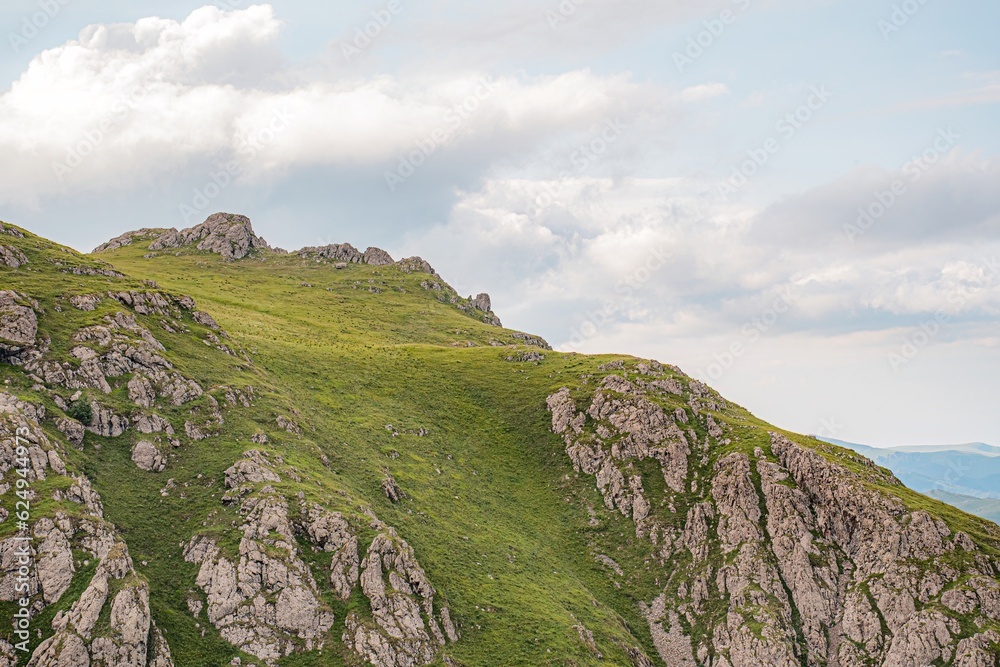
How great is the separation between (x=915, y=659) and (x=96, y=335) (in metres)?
115

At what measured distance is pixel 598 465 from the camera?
122 metres

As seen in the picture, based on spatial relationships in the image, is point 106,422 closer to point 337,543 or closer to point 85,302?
point 85,302

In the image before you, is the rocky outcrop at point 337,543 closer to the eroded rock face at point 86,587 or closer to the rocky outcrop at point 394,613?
the rocky outcrop at point 394,613

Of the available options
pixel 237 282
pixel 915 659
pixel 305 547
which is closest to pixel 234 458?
pixel 305 547

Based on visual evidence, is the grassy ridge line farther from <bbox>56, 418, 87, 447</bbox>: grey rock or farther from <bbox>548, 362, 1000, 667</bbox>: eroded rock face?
<bbox>56, 418, 87, 447</bbox>: grey rock

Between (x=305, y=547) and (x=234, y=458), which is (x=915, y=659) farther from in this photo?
(x=234, y=458)

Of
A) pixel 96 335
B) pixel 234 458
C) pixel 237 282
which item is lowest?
pixel 234 458

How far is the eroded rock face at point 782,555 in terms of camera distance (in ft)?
290

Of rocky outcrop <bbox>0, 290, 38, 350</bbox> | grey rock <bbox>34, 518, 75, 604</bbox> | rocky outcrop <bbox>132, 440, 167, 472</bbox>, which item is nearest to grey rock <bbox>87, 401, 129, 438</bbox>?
rocky outcrop <bbox>132, 440, 167, 472</bbox>

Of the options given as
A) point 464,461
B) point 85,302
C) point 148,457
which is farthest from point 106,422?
point 464,461

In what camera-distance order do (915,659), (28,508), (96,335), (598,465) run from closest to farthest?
(28,508) → (915,659) → (96,335) → (598,465)

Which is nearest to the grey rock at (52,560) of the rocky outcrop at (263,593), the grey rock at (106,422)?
the rocky outcrop at (263,593)

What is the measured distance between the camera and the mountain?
6962 cm

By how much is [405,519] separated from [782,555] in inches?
2184
